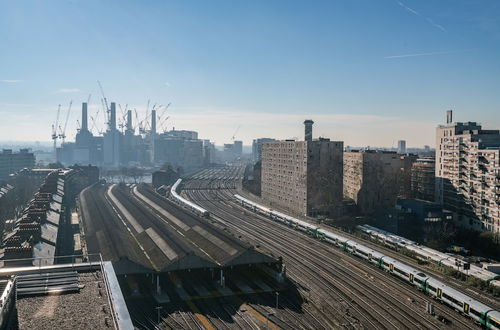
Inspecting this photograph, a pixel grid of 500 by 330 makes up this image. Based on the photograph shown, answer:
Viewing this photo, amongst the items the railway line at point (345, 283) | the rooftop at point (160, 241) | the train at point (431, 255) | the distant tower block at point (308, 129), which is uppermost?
the distant tower block at point (308, 129)

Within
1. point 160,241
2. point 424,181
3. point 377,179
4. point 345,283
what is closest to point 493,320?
point 345,283

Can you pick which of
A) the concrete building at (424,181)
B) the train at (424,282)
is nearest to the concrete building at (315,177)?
the train at (424,282)

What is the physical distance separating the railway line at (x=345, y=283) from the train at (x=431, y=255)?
6621 mm

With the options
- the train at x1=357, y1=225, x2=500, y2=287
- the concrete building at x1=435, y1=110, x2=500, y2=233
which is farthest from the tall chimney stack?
the train at x1=357, y1=225, x2=500, y2=287

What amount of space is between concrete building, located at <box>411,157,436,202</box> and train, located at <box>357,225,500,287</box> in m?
19.6

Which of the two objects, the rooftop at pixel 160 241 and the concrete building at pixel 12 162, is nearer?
the rooftop at pixel 160 241

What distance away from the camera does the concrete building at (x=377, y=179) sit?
A: 2793 inches

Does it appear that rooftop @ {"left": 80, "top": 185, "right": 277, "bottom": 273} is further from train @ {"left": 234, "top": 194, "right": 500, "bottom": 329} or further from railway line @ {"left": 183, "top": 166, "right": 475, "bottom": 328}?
train @ {"left": 234, "top": 194, "right": 500, "bottom": 329}

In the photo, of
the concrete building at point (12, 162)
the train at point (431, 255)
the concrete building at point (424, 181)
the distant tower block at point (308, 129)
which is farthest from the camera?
the concrete building at point (12, 162)

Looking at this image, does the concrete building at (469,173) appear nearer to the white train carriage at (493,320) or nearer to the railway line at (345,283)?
the railway line at (345,283)

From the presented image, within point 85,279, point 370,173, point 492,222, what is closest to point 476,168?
point 492,222

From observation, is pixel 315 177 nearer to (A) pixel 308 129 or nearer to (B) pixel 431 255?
(A) pixel 308 129

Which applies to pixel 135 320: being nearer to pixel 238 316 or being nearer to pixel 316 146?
pixel 238 316

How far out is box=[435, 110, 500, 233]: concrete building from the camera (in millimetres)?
52156
